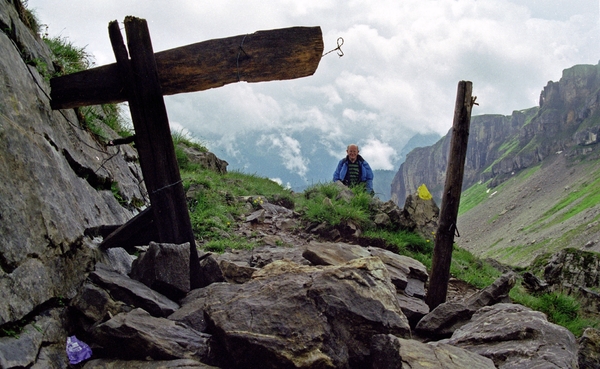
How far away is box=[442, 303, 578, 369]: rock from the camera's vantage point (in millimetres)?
5273

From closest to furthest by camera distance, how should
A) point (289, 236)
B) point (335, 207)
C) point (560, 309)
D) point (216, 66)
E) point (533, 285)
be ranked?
point (216, 66)
point (560, 309)
point (289, 236)
point (533, 285)
point (335, 207)

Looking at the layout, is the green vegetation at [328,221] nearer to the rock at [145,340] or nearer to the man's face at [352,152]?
the man's face at [352,152]

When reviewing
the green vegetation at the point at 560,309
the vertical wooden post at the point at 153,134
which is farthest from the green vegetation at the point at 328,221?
the vertical wooden post at the point at 153,134

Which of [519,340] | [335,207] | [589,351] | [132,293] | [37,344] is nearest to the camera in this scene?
[37,344]

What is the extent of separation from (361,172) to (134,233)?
1212 centimetres

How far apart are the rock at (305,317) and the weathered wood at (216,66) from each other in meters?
2.77

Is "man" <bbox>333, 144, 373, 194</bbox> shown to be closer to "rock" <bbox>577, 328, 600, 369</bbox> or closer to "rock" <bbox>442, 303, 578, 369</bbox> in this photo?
"rock" <bbox>577, 328, 600, 369</bbox>

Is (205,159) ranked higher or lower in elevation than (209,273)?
higher

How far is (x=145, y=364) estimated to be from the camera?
13.5 ft

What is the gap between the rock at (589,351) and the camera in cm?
662

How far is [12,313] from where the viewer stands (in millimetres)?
3900

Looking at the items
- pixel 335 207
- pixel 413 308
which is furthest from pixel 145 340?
pixel 335 207

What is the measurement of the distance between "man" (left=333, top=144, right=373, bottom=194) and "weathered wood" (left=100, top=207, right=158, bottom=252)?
445 inches

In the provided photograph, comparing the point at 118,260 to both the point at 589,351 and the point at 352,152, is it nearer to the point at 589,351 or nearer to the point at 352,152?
the point at 589,351
